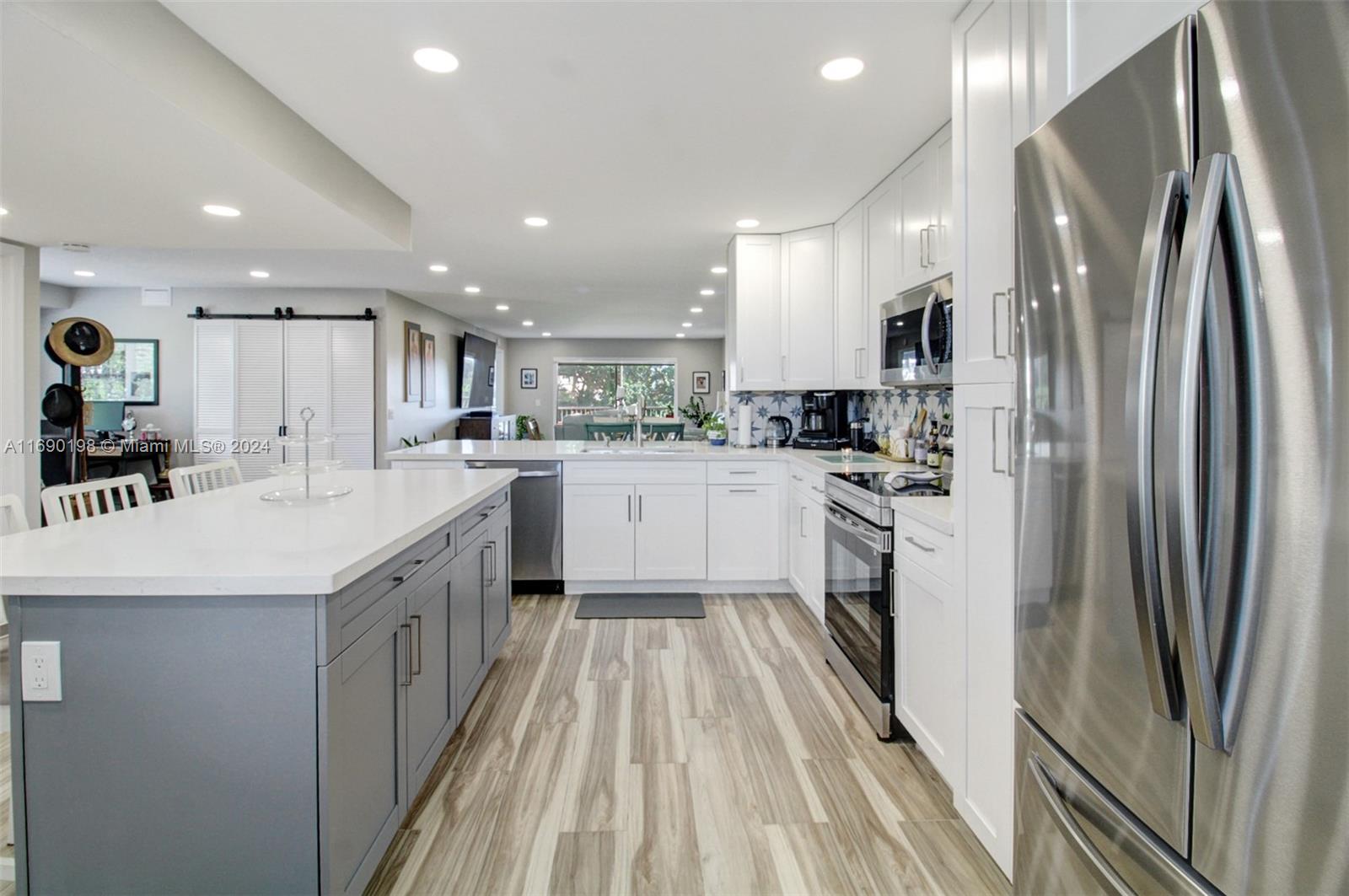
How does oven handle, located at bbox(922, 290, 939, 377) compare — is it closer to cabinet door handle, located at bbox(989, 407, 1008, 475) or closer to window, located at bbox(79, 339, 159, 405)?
cabinet door handle, located at bbox(989, 407, 1008, 475)

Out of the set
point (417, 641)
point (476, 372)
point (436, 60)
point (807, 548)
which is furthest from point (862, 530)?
point (476, 372)

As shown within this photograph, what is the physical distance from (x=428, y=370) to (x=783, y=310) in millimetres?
5265

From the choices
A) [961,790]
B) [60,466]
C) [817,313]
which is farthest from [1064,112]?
[60,466]

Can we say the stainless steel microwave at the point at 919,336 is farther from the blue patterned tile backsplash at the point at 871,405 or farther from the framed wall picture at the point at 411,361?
the framed wall picture at the point at 411,361

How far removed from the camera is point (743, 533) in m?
4.26

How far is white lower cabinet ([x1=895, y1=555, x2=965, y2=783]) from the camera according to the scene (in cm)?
189

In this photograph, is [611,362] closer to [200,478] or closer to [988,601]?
[200,478]

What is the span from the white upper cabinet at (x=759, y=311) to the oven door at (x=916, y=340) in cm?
123

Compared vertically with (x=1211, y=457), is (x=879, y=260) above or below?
above

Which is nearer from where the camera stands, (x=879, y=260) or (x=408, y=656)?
(x=408, y=656)

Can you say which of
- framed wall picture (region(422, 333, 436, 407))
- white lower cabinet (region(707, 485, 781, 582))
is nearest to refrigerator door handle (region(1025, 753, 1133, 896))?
white lower cabinet (region(707, 485, 781, 582))

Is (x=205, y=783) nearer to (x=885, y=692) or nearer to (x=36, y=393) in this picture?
(x=885, y=692)

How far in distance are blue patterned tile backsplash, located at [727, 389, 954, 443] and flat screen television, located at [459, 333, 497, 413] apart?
5.71m

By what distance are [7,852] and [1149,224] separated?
2.88m
